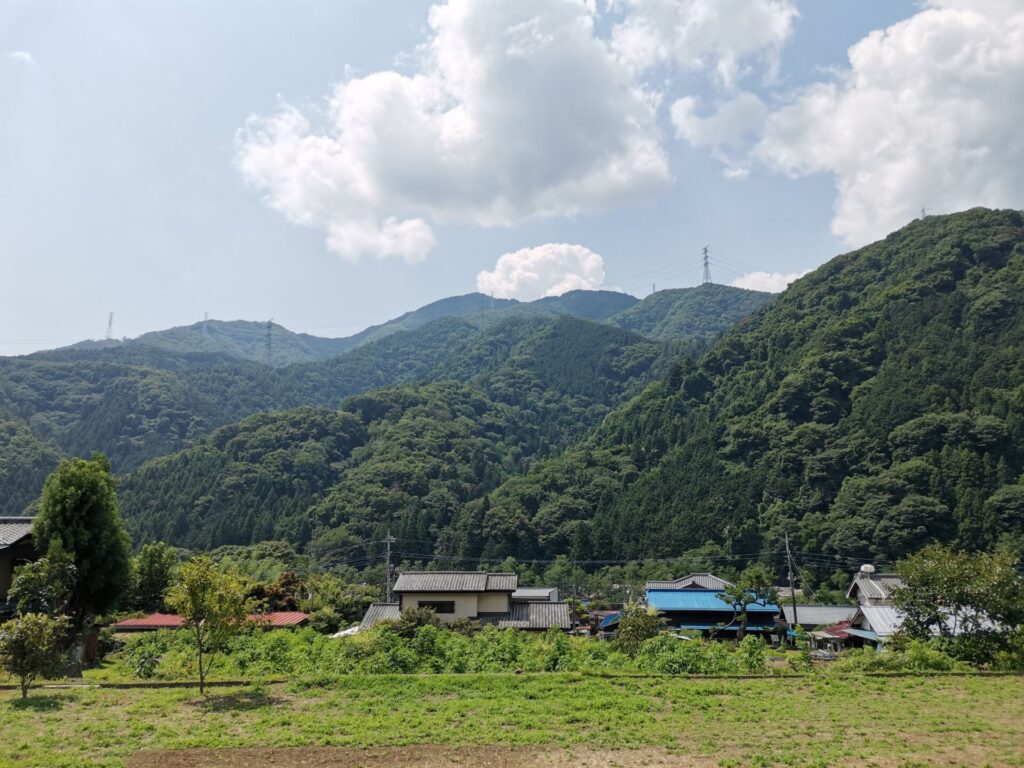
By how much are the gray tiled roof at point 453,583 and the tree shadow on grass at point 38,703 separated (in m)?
21.2

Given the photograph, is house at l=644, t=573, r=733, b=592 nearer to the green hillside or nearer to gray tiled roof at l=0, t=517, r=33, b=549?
gray tiled roof at l=0, t=517, r=33, b=549

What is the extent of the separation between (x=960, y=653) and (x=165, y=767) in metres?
21.0

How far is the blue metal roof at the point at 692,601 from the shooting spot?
4319 cm

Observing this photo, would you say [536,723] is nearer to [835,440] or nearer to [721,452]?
[835,440]

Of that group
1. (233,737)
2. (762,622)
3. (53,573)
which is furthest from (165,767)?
(762,622)

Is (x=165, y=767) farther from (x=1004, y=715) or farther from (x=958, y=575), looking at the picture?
(x=958, y=575)

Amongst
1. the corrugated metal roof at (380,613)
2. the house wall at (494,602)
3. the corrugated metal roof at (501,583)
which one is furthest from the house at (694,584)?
the corrugated metal roof at (380,613)

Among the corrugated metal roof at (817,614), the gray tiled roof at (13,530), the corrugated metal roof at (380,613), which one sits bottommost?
the corrugated metal roof at (817,614)

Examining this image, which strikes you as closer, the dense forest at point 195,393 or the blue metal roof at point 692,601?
the blue metal roof at point 692,601

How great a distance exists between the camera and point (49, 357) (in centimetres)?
19562

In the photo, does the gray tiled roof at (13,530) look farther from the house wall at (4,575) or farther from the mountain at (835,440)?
the mountain at (835,440)

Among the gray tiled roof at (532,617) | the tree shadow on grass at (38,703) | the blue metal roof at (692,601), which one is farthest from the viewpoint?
the blue metal roof at (692,601)

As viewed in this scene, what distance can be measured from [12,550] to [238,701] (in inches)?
565

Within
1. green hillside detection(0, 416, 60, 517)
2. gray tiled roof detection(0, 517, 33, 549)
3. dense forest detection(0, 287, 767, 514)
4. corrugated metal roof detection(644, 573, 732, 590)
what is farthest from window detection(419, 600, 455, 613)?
dense forest detection(0, 287, 767, 514)
